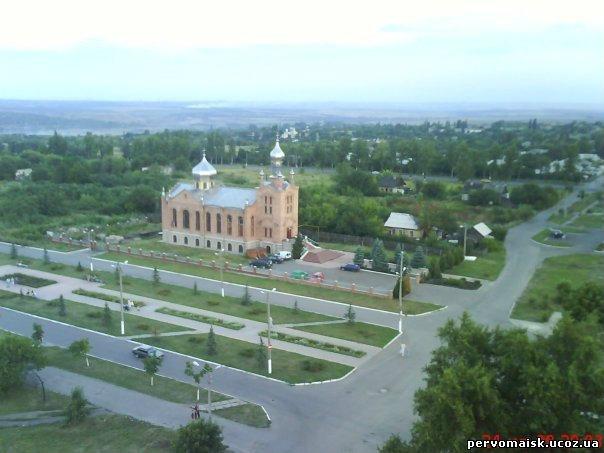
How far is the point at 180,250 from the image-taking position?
178 ft

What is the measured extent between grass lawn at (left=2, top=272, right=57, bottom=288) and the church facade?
48.6 feet

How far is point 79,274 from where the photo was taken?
149ft

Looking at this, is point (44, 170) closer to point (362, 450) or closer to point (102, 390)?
point (102, 390)

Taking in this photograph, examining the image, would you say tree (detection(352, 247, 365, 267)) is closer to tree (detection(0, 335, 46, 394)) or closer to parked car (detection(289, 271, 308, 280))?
parked car (detection(289, 271, 308, 280))

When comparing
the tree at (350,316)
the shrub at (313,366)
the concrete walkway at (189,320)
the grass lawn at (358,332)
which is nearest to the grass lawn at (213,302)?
the concrete walkway at (189,320)

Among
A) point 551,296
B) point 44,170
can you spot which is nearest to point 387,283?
point 551,296

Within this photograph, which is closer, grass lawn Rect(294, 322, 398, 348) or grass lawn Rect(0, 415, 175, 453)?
grass lawn Rect(0, 415, 175, 453)

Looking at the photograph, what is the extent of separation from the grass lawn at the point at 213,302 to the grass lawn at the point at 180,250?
26.5ft

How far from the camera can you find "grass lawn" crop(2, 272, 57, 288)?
42656 mm

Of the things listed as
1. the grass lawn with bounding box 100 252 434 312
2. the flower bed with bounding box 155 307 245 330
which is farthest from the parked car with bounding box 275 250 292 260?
the flower bed with bounding box 155 307 245 330

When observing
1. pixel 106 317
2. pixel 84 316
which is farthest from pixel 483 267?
pixel 84 316

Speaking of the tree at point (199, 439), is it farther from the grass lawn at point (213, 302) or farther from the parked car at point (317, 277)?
the parked car at point (317, 277)

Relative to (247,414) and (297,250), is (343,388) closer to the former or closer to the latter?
(247,414)

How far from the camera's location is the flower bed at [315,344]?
1225 inches
